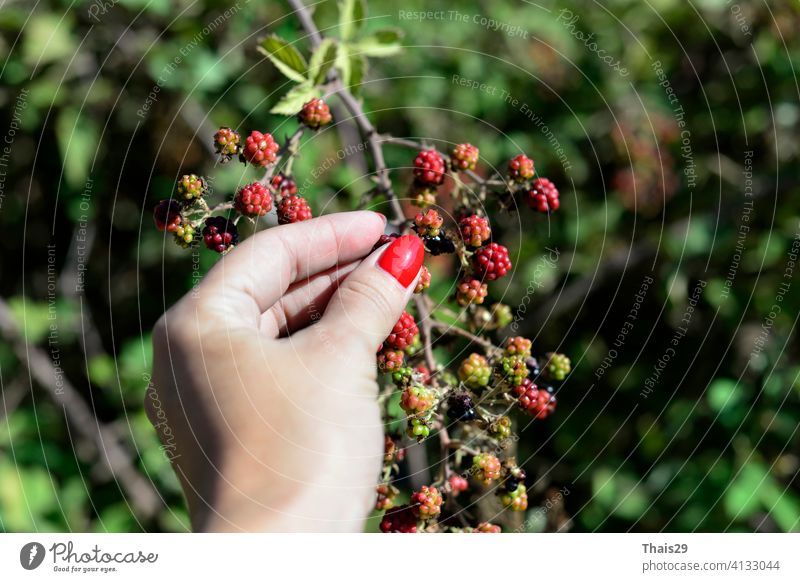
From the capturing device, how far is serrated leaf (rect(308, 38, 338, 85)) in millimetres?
1298

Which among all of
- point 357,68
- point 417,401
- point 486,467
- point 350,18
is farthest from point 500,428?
point 350,18

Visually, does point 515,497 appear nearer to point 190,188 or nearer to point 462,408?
point 462,408

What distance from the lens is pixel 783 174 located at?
209 centimetres

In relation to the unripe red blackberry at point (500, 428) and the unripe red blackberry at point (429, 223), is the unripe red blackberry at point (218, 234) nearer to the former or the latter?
the unripe red blackberry at point (429, 223)

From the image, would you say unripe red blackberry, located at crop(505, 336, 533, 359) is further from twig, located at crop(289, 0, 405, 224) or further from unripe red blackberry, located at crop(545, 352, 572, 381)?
twig, located at crop(289, 0, 405, 224)

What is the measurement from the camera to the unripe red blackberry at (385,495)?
122 cm

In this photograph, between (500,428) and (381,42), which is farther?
(381,42)

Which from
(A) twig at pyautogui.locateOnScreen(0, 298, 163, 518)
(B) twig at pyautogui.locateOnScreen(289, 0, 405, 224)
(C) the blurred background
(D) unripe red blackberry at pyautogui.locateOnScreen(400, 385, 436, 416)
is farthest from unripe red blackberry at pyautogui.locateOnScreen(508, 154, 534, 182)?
(A) twig at pyautogui.locateOnScreen(0, 298, 163, 518)

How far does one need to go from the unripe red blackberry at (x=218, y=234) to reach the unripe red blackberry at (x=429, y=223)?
331mm

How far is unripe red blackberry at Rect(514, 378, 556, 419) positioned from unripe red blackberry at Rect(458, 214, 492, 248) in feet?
0.89

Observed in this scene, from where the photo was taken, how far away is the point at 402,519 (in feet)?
3.92

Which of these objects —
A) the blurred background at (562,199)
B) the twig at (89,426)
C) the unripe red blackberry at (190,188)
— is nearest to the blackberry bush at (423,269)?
the unripe red blackberry at (190,188)

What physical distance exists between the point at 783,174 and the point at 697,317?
519 millimetres

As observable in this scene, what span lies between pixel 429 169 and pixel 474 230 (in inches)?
5.8
